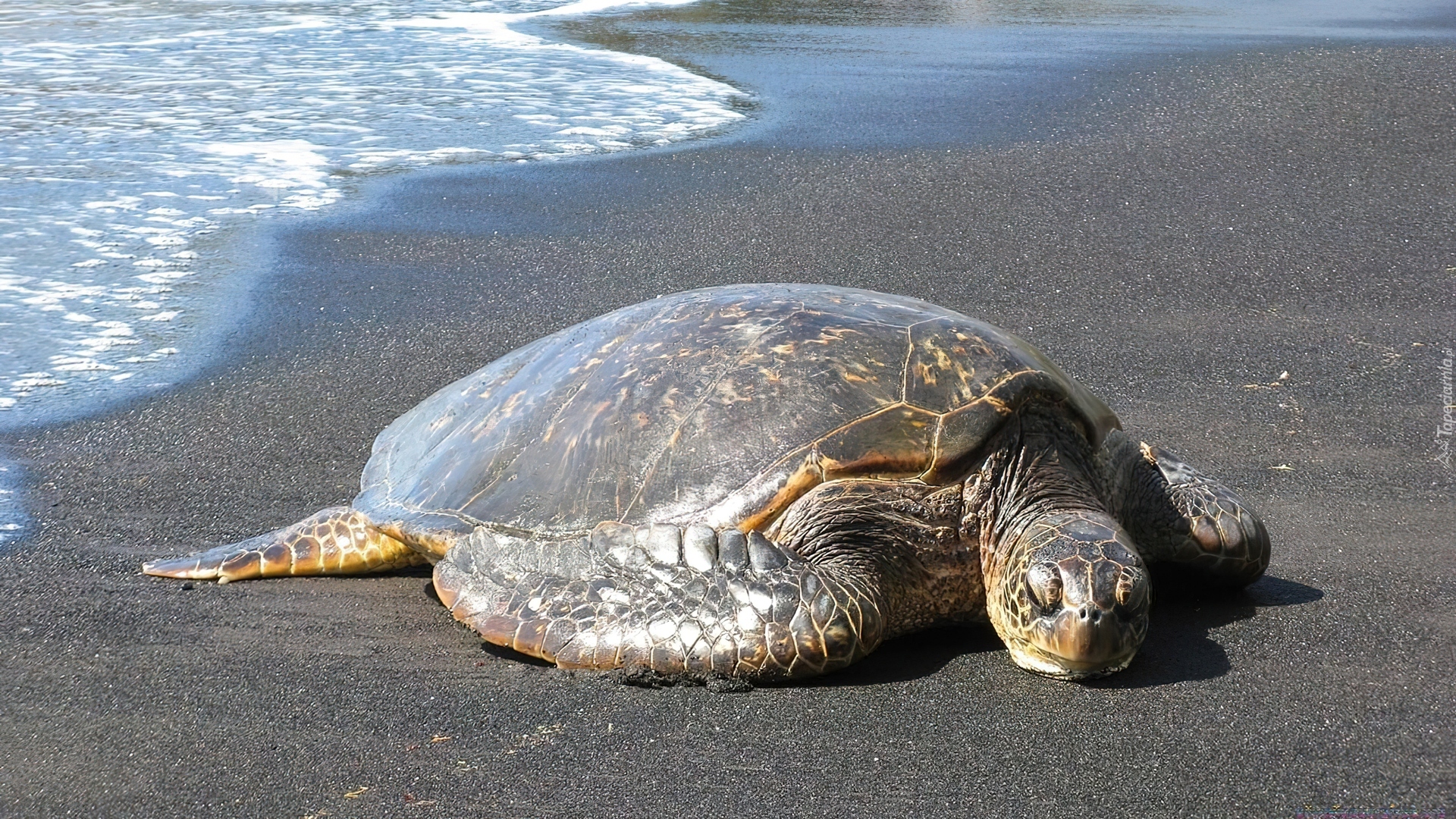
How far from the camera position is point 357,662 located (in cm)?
291

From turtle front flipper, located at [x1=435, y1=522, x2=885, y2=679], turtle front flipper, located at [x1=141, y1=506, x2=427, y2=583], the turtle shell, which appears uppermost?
the turtle shell

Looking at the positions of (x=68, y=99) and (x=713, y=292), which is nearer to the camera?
(x=713, y=292)

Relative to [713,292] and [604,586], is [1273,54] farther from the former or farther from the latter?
[604,586]

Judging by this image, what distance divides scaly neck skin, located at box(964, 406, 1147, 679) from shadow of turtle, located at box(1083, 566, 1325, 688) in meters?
0.14

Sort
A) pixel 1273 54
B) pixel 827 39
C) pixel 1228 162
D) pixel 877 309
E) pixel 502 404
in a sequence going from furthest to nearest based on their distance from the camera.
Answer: pixel 827 39, pixel 1273 54, pixel 1228 162, pixel 502 404, pixel 877 309

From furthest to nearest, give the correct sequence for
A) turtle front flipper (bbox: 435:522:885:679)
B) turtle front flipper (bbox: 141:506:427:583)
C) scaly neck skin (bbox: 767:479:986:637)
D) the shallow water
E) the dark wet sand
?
the shallow water < turtle front flipper (bbox: 141:506:427:583) < scaly neck skin (bbox: 767:479:986:637) < turtle front flipper (bbox: 435:522:885:679) < the dark wet sand

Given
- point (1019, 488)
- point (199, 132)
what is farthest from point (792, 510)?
point (199, 132)

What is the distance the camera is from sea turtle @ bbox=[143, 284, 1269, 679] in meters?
2.71

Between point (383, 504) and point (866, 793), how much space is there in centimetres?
175

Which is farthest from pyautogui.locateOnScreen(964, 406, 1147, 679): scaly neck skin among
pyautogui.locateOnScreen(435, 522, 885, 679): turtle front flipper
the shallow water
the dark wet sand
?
the shallow water

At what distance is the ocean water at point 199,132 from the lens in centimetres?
553

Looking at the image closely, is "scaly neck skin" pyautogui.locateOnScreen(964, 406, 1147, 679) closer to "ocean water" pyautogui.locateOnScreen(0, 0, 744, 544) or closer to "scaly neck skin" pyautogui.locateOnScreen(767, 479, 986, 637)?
"scaly neck skin" pyautogui.locateOnScreen(767, 479, 986, 637)

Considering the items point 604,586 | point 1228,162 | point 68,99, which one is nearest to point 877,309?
point 604,586

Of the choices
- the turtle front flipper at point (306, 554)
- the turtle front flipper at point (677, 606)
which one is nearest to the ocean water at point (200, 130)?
the turtle front flipper at point (306, 554)
